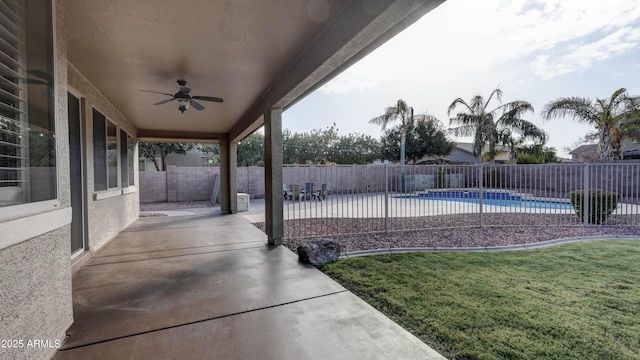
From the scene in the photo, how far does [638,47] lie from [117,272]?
1387 cm

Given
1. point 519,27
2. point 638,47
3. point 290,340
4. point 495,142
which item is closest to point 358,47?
point 290,340

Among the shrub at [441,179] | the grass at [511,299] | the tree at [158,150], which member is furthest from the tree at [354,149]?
the grass at [511,299]

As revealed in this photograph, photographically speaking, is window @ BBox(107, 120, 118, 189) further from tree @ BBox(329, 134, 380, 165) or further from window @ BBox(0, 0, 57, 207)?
tree @ BBox(329, 134, 380, 165)

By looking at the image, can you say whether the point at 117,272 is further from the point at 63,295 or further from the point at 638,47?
the point at 638,47

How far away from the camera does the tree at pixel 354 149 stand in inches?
965

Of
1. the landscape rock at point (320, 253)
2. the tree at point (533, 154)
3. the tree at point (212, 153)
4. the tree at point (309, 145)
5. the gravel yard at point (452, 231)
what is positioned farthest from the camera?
the tree at point (309, 145)

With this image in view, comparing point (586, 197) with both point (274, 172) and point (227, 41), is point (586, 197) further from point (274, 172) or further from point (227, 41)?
point (227, 41)

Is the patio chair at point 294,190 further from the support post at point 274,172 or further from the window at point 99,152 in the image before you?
the window at point 99,152

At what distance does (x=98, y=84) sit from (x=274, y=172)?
131 inches

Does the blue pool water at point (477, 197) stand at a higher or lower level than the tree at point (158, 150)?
lower

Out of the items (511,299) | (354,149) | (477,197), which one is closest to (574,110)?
(477,197)

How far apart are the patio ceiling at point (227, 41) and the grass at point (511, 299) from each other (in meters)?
2.71

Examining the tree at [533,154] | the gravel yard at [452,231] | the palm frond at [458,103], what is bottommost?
the gravel yard at [452,231]

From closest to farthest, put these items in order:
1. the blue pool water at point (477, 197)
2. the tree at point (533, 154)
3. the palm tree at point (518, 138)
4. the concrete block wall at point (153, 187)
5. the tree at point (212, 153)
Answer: the blue pool water at point (477, 197), the concrete block wall at point (153, 187), the palm tree at point (518, 138), the tree at point (533, 154), the tree at point (212, 153)
